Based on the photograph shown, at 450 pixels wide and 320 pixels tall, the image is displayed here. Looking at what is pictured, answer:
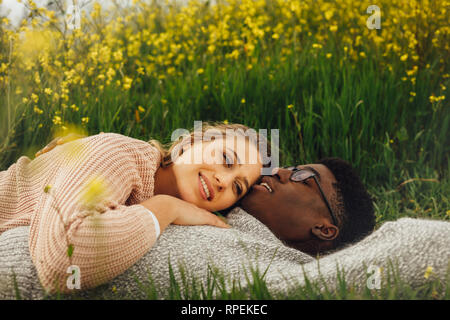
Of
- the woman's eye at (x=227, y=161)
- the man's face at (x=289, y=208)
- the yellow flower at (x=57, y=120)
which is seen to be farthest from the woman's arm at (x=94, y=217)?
the yellow flower at (x=57, y=120)

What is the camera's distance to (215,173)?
2.34m

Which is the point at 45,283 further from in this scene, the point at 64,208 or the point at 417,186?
the point at 417,186

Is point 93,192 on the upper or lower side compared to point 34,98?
lower

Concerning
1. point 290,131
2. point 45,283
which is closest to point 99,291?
point 45,283

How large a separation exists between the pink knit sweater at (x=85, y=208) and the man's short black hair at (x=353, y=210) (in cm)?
101

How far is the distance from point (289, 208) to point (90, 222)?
1.12 meters

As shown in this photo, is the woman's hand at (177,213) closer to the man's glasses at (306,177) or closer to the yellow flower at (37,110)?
the man's glasses at (306,177)

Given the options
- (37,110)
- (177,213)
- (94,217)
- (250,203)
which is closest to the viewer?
(94,217)

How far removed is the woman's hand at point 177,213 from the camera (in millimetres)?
2072

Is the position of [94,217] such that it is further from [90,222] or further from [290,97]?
[290,97]

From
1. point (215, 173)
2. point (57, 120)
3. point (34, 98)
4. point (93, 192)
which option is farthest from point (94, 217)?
point (34, 98)

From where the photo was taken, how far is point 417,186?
10.8 feet

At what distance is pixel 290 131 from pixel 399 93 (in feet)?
2.75
